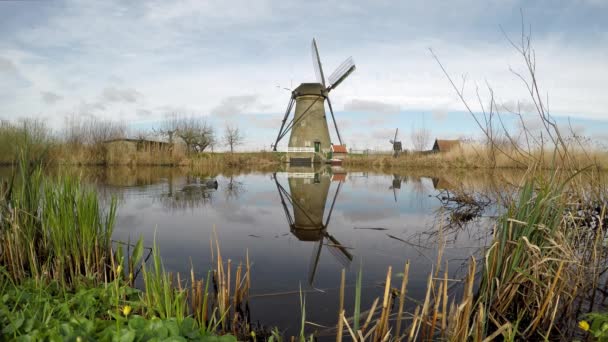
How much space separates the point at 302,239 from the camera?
5434 millimetres

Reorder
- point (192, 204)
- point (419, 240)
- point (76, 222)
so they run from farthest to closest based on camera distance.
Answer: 1. point (192, 204)
2. point (419, 240)
3. point (76, 222)

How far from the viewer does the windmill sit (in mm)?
28078

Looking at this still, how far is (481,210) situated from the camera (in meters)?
7.77

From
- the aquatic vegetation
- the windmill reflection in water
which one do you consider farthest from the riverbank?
the windmill reflection in water

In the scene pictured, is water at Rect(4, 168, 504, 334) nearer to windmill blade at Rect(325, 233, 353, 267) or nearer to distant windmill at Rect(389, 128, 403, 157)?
windmill blade at Rect(325, 233, 353, 267)

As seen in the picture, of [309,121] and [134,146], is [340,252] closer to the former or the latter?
[309,121]

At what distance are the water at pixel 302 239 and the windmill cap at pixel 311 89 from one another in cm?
1930

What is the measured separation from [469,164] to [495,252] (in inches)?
886

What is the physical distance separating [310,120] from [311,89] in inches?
98.9

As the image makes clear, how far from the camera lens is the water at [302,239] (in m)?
3.27

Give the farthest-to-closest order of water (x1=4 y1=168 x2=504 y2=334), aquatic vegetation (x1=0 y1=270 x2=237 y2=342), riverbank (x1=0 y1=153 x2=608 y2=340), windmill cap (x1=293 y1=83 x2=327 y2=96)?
windmill cap (x1=293 y1=83 x2=327 y2=96) → water (x1=4 y1=168 x2=504 y2=334) → riverbank (x1=0 y1=153 x2=608 y2=340) → aquatic vegetation (x1=0 y1=270 x2=237 y2=342)

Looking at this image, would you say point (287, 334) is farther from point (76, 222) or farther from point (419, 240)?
point (419, 240)

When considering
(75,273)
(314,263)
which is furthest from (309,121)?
(75,273)

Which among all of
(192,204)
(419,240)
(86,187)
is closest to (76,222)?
(86,187)
